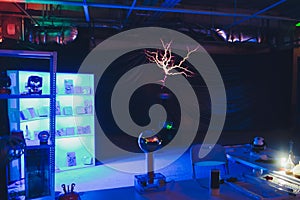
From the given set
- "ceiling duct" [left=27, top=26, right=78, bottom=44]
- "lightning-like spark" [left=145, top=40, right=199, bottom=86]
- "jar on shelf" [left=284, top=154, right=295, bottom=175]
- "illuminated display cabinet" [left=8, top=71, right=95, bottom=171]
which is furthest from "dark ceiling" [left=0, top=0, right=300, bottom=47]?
"jar on shelf" [left=284, top=154, right=295, bottom=175]

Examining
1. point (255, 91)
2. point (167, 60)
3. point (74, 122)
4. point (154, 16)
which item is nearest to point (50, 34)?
point (74, 122)

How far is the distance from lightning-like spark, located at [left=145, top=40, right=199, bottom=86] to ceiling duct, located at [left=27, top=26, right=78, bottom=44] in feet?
5.88

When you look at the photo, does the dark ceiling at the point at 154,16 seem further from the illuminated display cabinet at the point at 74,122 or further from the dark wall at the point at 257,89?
the illuminated display cabinet at the point at 74,122

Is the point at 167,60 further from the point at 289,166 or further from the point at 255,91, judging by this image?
the point at 289,166

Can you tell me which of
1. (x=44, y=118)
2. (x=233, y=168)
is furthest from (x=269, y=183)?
(x=44, y=118)

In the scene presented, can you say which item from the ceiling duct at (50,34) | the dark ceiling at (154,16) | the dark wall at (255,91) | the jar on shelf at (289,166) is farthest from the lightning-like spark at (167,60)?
the jar on shelf at (289,166)

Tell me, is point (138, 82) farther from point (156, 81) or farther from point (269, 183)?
point (269, 183)

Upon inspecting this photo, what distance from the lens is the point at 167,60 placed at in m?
5.56

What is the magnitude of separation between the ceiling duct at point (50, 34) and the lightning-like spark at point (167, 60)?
1.79 metres

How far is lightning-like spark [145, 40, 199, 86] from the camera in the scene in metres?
5.47

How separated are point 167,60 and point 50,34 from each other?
2435 millimetres

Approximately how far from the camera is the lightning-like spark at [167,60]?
547 centimetres

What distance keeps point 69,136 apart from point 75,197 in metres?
3.27

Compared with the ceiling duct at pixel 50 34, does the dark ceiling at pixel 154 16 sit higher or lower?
higher
